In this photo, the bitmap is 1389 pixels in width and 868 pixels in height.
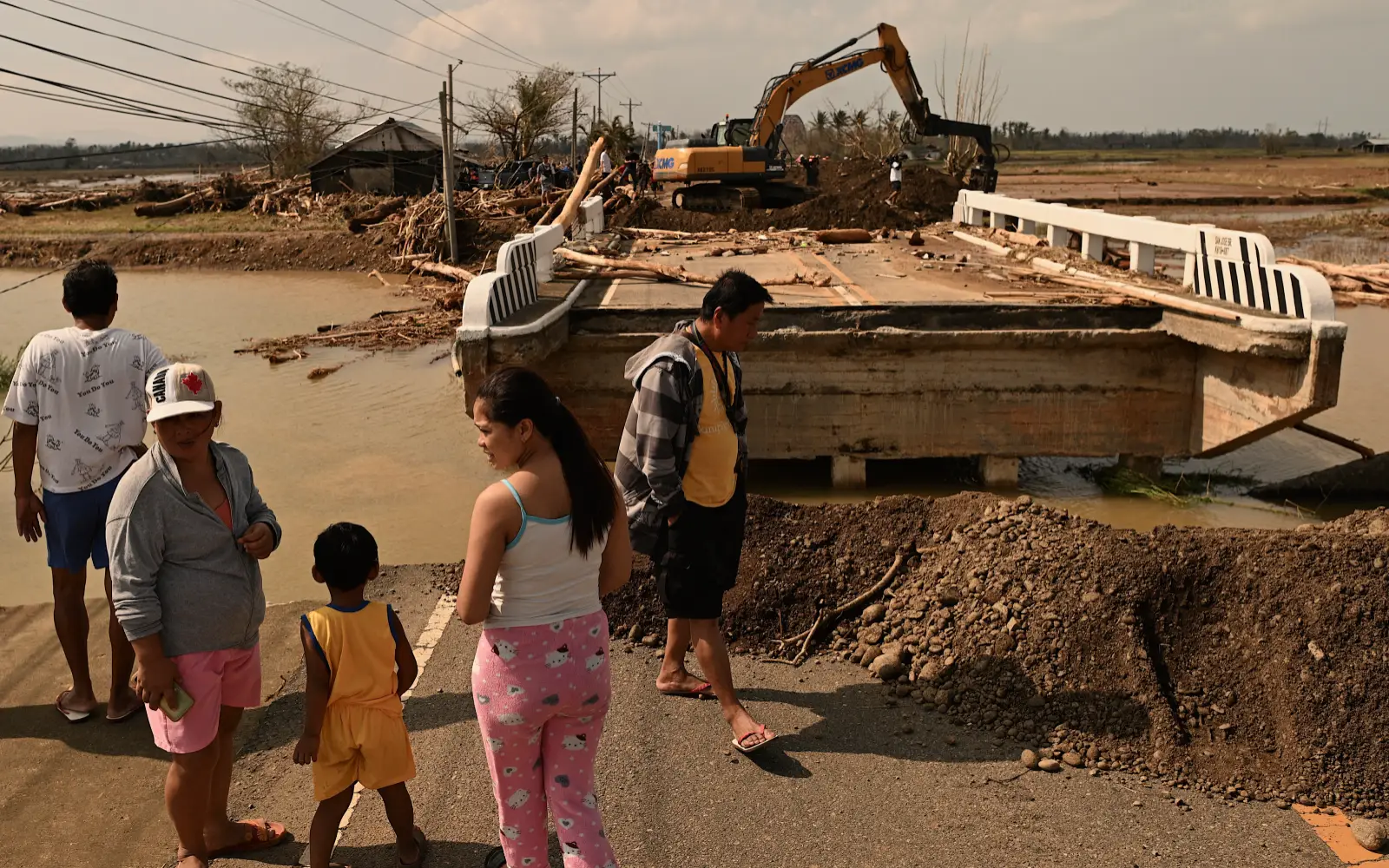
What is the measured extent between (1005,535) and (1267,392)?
138 inches

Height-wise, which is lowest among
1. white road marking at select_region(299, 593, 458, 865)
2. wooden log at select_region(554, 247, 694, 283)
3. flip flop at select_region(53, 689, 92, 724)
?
flip flop at select_region(53, 689, 92, 724)

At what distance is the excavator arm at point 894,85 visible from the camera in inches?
862

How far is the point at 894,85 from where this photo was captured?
22172 millimetres

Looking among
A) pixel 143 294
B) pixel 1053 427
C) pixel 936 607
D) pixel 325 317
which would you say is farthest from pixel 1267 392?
pixel 143 294

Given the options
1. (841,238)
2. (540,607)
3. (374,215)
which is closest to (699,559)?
(540,607)

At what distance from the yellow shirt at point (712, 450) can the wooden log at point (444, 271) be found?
17.6 metres

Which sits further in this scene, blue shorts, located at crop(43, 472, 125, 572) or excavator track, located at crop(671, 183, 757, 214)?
excavator track, located at crop(671, 183, 757, 214)

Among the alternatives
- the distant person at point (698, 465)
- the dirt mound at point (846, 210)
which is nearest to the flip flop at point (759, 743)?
the distant person at point (698, 465)

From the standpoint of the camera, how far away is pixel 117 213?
3762cm

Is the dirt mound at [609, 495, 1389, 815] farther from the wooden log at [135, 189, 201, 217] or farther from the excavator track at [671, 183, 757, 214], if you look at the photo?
the wooden log at [135, 189, 201, 217]

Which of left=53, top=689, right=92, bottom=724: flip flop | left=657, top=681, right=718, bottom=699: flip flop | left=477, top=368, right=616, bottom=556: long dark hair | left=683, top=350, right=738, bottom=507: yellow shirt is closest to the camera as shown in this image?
left=477, top=368, right=616, bottom=556: long dark hair

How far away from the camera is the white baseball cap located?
302cm

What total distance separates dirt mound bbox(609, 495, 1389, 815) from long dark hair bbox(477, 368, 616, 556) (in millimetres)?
2261

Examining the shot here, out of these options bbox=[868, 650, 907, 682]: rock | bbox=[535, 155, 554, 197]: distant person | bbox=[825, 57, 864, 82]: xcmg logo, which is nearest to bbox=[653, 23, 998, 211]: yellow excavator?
bbox=[825, 57, 864, 82]: xcmg logo
